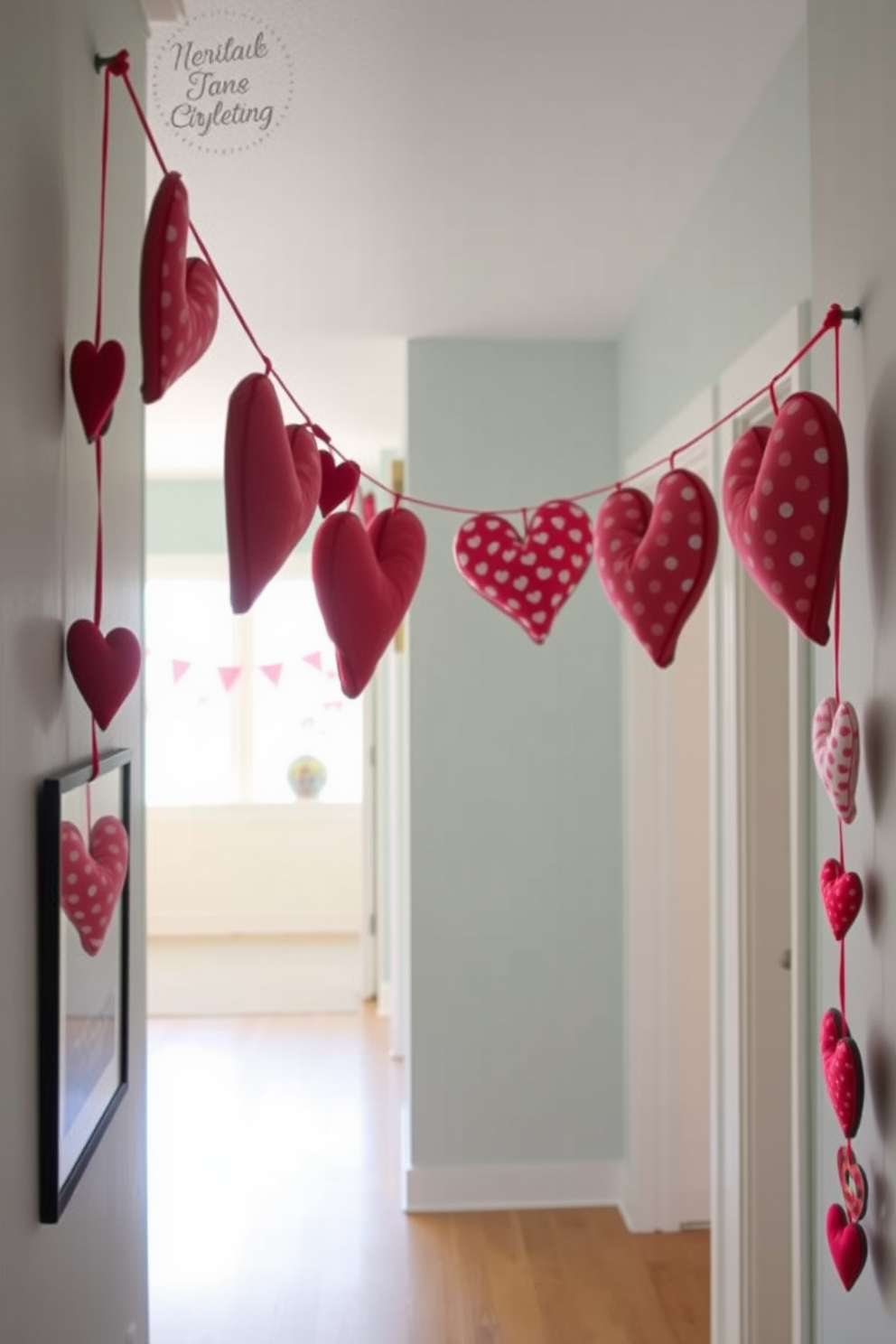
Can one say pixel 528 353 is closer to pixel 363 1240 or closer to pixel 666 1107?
pixel 666 1107

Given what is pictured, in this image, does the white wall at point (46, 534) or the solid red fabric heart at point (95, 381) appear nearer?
the white wall at point (46, 534)

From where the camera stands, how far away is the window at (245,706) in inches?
259

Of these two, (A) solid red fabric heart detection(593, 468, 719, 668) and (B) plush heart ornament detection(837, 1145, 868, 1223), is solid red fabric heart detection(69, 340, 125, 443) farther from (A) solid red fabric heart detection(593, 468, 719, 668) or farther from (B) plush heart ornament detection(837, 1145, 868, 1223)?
(B) plush heart ornament detection(837, 1145, 868, 1223)

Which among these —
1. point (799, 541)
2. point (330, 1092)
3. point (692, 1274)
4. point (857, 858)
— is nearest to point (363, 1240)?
point (692, 1274)

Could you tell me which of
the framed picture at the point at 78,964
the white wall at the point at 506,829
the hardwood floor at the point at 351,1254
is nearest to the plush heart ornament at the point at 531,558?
the framed picture at the point at 78,964

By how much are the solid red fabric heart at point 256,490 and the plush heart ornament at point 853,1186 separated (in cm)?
86

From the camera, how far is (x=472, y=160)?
85.6 inches

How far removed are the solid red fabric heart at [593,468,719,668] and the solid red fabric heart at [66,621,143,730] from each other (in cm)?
62

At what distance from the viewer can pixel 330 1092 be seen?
164 inches

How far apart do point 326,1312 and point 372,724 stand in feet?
9.57

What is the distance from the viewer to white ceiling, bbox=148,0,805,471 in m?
1.72

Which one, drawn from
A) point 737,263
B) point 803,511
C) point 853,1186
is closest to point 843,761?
point 803,511
